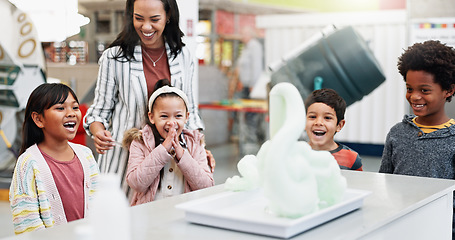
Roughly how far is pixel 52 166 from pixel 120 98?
0.58 metres

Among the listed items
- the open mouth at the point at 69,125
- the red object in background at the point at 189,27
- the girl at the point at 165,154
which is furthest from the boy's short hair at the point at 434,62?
the red object in background at the point at 189,27

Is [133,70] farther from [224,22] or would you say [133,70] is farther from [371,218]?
[224,22]

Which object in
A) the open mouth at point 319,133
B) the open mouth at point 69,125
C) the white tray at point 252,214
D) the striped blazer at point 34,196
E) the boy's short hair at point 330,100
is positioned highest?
the boy's short hair at point 330,100

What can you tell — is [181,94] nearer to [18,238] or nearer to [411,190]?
[411,190]

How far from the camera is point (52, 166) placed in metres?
2.06

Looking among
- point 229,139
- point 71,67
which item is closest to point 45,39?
point 71,67

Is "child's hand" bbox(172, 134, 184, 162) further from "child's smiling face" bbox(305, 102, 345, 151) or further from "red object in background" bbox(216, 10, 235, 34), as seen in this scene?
"red object in background" bbox(216, 10, 235, 34)

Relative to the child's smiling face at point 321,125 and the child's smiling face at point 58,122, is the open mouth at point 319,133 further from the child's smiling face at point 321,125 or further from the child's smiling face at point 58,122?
the child's smiling face at point 58,122

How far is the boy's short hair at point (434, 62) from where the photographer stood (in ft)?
7.81

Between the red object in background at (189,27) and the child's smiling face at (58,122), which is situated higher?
the red object in background at (189,27)

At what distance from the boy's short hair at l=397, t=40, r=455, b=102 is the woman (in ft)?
3.19

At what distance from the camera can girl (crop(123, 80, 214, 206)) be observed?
223 cm

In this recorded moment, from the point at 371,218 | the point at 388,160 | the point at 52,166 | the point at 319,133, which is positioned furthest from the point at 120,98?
the point at 371,218

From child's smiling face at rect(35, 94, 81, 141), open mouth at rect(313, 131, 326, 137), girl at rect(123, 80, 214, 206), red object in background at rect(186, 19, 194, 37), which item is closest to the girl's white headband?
girl at rect(123, 80, 214, 206)
